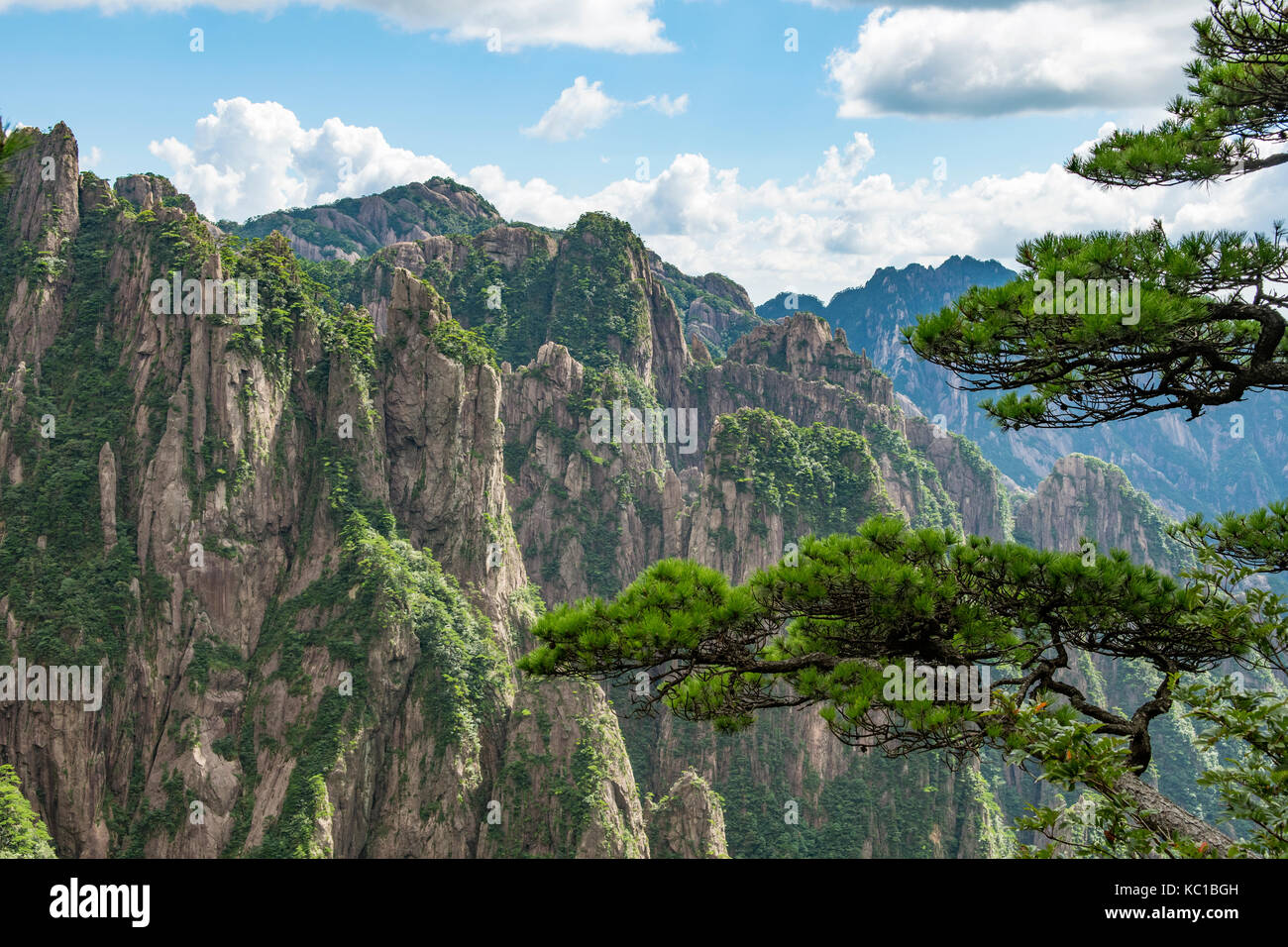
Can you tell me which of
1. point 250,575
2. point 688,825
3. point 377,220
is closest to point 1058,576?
point 688,825

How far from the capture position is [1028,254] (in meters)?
9.25

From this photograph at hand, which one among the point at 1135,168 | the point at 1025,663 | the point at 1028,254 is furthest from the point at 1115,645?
the point at 1135,168

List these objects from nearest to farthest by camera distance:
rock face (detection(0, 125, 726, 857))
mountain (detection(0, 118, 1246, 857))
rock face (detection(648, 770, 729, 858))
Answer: rock face (detection(0, 125, 726, 857)), mountain (detection(0, 118, 1246, 857)), rock face (detection(648, 770, 729, 858))

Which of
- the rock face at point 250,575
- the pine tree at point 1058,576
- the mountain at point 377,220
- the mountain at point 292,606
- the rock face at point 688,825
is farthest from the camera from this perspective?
the mountain at point 377,220

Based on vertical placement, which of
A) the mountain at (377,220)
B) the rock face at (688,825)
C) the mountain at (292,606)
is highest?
the mountain at (377,220)

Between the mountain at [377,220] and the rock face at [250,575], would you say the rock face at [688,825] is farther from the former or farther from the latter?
the mountain at [377,220]

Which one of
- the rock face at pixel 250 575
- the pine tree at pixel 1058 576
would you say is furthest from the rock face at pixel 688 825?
the pine tree at pixel 1058 576

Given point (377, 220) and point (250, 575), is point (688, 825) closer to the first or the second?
point (250, 575)

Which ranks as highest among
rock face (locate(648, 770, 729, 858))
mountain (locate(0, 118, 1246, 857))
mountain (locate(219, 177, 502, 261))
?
mountain (locate(219, 177, 502, 261))

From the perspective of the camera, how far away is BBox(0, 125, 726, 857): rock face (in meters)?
45.5

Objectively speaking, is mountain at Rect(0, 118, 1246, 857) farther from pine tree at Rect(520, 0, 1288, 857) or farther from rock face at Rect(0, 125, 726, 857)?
pine tree at Rect(520, 0, 1288, 857)

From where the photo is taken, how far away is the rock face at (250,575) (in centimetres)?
4547

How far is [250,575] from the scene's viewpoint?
51.5 meters

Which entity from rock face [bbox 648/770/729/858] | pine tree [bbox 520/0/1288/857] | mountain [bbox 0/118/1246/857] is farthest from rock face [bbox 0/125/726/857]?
pine tree [bbox 520/0/1288/857]
